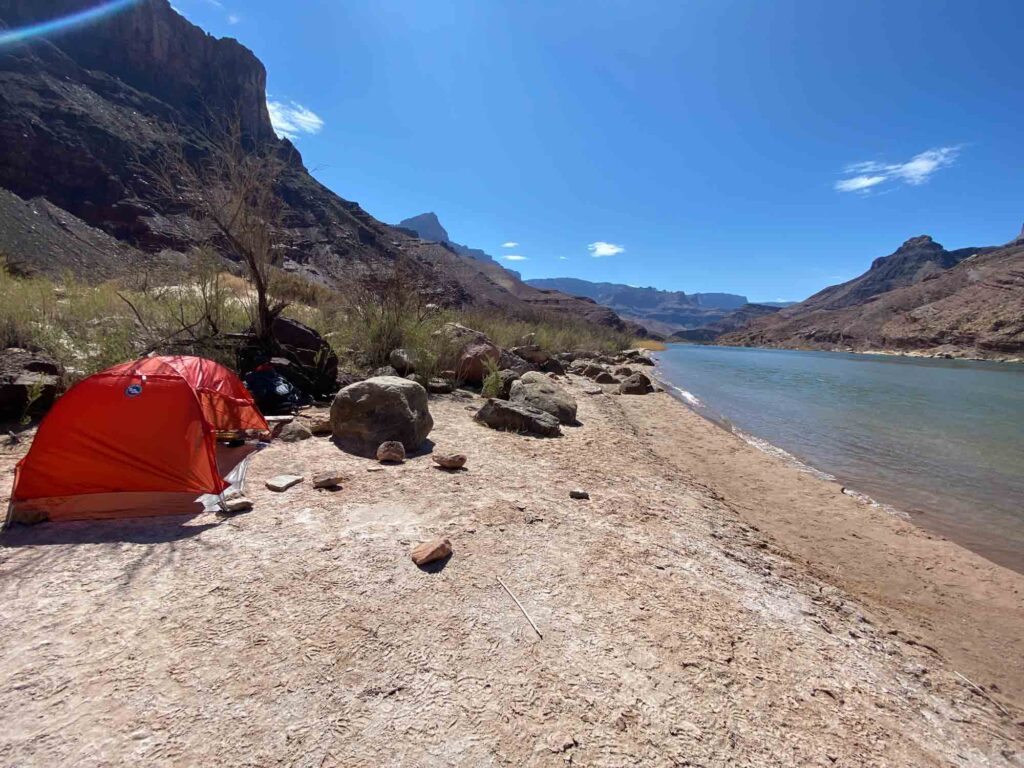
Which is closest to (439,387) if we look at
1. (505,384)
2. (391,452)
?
(505,384)

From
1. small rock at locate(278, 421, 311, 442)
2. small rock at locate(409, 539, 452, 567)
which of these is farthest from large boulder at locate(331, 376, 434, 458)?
small rock at locate(409, 539, 452, 567)

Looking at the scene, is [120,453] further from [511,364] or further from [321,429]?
[511,364]

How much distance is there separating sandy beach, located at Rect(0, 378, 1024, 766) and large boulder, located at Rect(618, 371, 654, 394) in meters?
11.1

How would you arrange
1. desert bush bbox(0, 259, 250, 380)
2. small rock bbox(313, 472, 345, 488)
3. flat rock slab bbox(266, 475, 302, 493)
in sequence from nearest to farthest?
flat rock slab bbox(266, 475, 302, 493), small rock bbox(313, 472, 345, 488), desert bush bbox(0, 259, 250, 380)

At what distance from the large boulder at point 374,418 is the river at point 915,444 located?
6.92 meters

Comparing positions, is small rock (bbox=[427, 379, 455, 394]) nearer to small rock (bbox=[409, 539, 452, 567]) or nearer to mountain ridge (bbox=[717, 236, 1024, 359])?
small rock (bbox=[409, 539, 452, 567])

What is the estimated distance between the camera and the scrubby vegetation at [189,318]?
255 inches

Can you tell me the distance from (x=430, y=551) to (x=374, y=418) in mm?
2801

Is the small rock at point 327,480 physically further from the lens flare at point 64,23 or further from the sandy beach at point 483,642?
the lens flare at point 64,23

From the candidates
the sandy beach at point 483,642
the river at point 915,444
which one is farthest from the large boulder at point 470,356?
the river at point 915,444

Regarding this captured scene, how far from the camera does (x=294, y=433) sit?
5.56 metres

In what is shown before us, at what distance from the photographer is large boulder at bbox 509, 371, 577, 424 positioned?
854cm

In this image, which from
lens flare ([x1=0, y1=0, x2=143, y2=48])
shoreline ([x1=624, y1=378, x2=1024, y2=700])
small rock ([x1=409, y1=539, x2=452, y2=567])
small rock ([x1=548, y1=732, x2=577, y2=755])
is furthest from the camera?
lens flare ([x1=0, y1=0, x2=143, y2=48])

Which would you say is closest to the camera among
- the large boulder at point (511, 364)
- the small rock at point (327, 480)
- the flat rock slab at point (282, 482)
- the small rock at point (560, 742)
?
the small rock at point (560, 742)
